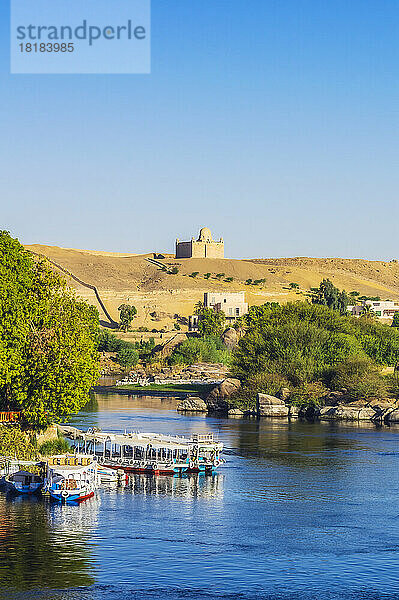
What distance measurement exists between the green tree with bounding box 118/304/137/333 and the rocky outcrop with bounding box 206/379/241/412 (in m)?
76.9

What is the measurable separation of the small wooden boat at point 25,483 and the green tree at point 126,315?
395ft

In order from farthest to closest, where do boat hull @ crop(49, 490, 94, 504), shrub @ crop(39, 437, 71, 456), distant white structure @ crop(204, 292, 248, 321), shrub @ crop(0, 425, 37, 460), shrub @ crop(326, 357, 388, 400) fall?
1. distant white structure @ crop(204, 292, 248, 321)
2. shrub @ crop(326, 357, 388, 400)
3. shrub @ crop(39, 437, 71, 456)
4. shrub @ crop(0, 425, 37, 460)
5. boat hull @ crop(49, 490, 94, 504)

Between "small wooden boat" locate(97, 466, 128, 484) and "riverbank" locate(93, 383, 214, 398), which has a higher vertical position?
"riverbank" locate(93, 383, 214, 398)

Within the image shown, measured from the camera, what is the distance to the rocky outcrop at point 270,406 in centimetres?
8525

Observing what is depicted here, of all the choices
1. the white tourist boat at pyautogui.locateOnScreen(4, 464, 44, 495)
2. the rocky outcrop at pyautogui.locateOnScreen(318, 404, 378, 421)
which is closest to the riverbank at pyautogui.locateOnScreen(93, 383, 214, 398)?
the rocky outcrop at pyautogui.locateOnScreen(318, 404, 378, 421)

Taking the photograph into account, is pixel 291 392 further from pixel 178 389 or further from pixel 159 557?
pixel 159 557

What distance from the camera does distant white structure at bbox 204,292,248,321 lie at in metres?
168

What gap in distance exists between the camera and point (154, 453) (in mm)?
57156

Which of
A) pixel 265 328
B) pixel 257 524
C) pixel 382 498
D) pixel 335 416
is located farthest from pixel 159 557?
pixel 265 328

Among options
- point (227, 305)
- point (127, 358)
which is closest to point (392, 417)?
point (127, 358)

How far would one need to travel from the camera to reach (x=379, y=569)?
115 ft

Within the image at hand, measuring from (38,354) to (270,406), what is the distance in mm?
37490

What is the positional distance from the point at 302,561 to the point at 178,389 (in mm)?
72699

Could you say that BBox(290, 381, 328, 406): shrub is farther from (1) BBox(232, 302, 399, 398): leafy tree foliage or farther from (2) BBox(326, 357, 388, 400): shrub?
(2) BBox(326, 357, 388, 400): shrub
